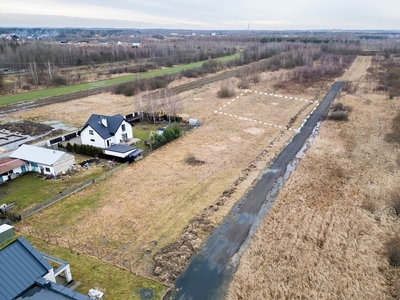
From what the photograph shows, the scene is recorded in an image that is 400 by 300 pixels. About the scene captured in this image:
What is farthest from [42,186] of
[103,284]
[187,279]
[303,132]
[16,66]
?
[16,66]

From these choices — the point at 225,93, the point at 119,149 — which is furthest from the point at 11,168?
Result: the point at 225,93

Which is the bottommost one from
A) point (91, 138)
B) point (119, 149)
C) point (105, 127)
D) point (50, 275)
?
point (50, 275)

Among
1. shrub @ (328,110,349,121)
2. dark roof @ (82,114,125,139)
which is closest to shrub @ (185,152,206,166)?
dark roof @ (82,114,125,139)

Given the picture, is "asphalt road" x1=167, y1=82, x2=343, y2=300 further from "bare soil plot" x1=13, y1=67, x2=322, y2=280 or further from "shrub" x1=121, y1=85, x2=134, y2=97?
"shrub" x1=121, y1=85, x2=134, y2=97

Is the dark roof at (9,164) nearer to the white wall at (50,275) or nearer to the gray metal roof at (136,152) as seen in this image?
the gray metal roof at (136,152)

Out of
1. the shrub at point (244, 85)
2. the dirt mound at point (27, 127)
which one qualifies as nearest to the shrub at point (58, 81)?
the dirt mound at point (27, 127)

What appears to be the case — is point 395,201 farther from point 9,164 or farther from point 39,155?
point 9,164

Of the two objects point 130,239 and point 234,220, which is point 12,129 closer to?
point 130,239

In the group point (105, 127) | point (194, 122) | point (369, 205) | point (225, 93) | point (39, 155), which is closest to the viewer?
point (369, 205)
